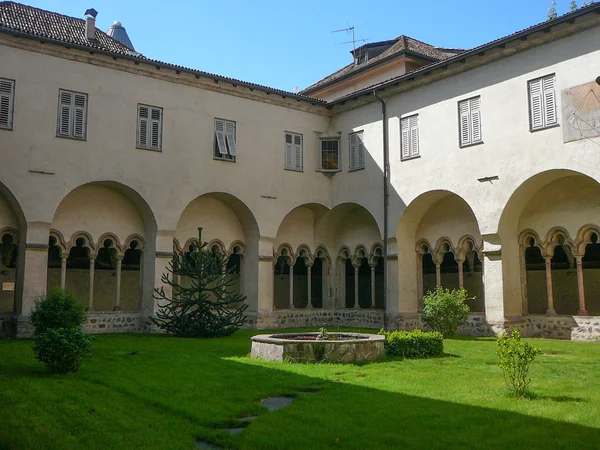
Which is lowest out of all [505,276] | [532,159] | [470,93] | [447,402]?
[447,402]

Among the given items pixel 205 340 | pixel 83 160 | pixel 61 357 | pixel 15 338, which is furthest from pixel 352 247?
pixel 61 357

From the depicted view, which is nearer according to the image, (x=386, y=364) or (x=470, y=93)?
(x=386, y=364)

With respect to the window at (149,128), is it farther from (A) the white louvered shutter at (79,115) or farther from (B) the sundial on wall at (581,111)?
(B) the sundial on wall at (581,111)

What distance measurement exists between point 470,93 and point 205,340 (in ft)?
36.7

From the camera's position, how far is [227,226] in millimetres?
23422

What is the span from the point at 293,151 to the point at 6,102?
10.2 m

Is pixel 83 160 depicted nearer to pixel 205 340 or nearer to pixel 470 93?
pixel 205 340

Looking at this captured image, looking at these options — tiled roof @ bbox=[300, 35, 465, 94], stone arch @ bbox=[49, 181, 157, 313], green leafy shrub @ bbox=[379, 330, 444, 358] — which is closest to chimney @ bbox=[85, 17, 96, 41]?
stone arch @ bbox=[49, 181, 157, 313]

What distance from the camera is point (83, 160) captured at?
63.7 feet

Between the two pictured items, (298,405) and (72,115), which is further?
(72,115)

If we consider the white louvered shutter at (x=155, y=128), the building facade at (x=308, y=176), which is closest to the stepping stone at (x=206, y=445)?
the building facade at (x=308, y=176)

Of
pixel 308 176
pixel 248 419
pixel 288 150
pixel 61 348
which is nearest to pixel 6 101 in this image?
pixel 288 150

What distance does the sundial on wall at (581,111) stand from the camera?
54.3ft

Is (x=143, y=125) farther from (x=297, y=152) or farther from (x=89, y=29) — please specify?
(x=297, y=152)
